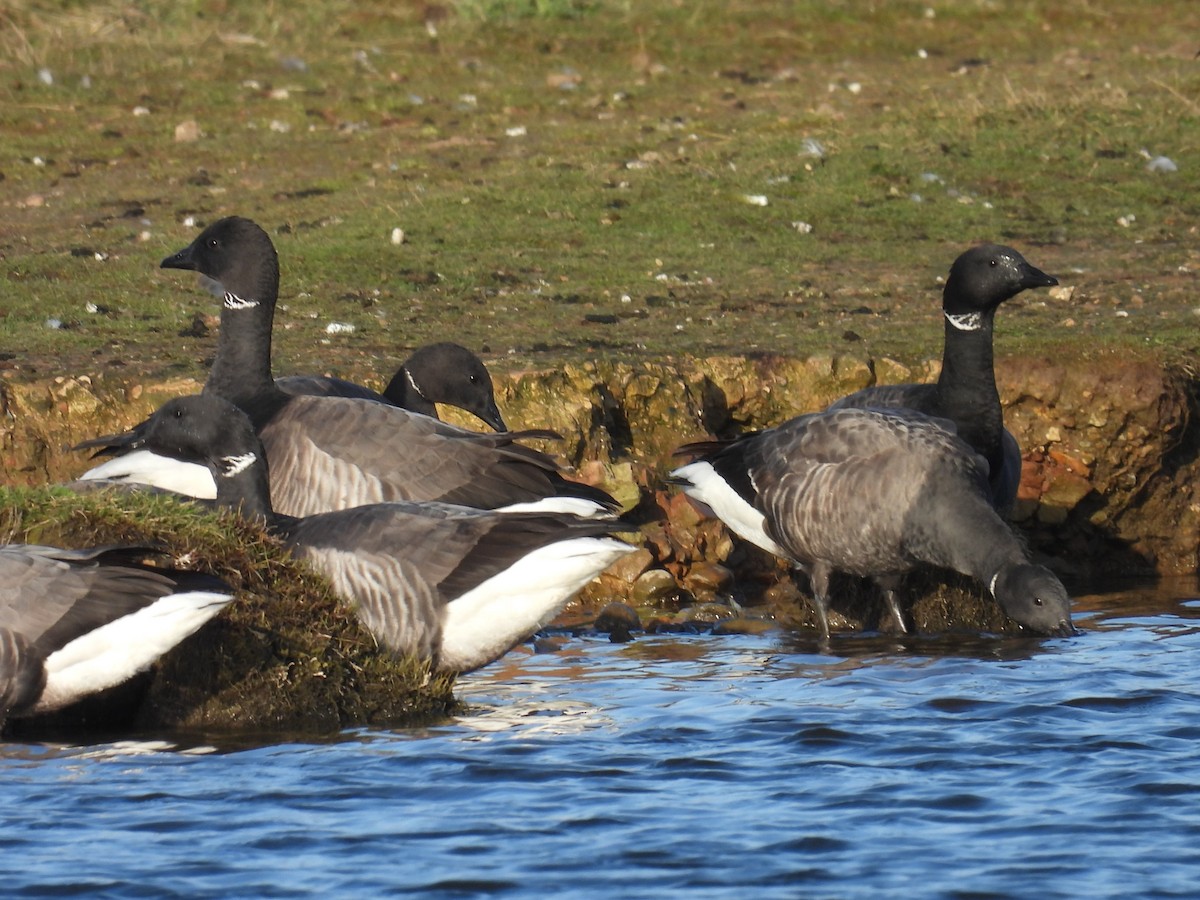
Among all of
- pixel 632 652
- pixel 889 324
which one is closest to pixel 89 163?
pixel 889 324

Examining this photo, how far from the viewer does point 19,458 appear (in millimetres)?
9547

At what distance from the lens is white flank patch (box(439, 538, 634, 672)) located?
7.32 meters

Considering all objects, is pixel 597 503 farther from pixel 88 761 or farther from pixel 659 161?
pixel 659 161

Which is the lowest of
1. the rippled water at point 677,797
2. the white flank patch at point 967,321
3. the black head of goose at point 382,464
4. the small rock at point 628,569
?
the rippled water at point 677,797

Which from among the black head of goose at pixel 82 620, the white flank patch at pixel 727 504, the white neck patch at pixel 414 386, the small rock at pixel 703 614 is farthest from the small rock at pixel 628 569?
the black head of goose at pixel 82 620

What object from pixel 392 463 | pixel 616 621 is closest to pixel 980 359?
pixel 616 621

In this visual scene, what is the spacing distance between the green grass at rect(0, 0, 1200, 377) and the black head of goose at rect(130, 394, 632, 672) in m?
3.16

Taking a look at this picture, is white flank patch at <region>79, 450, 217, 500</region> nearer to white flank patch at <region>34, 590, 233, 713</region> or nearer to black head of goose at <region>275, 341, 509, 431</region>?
black head of goose at <region>275, 341, 509, 431</region>

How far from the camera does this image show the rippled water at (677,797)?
18.3 feet

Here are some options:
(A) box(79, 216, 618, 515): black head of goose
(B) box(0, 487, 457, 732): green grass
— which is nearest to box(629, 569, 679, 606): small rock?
(A) box(79, 216, 618, 515): black head of goose

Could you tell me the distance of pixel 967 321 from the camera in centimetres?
942

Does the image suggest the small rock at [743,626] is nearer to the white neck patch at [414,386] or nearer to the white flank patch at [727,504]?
the white flank patch at [727,504]

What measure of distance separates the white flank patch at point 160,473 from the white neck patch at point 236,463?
→ 25.9 inches

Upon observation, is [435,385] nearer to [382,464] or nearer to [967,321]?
[382,464]
